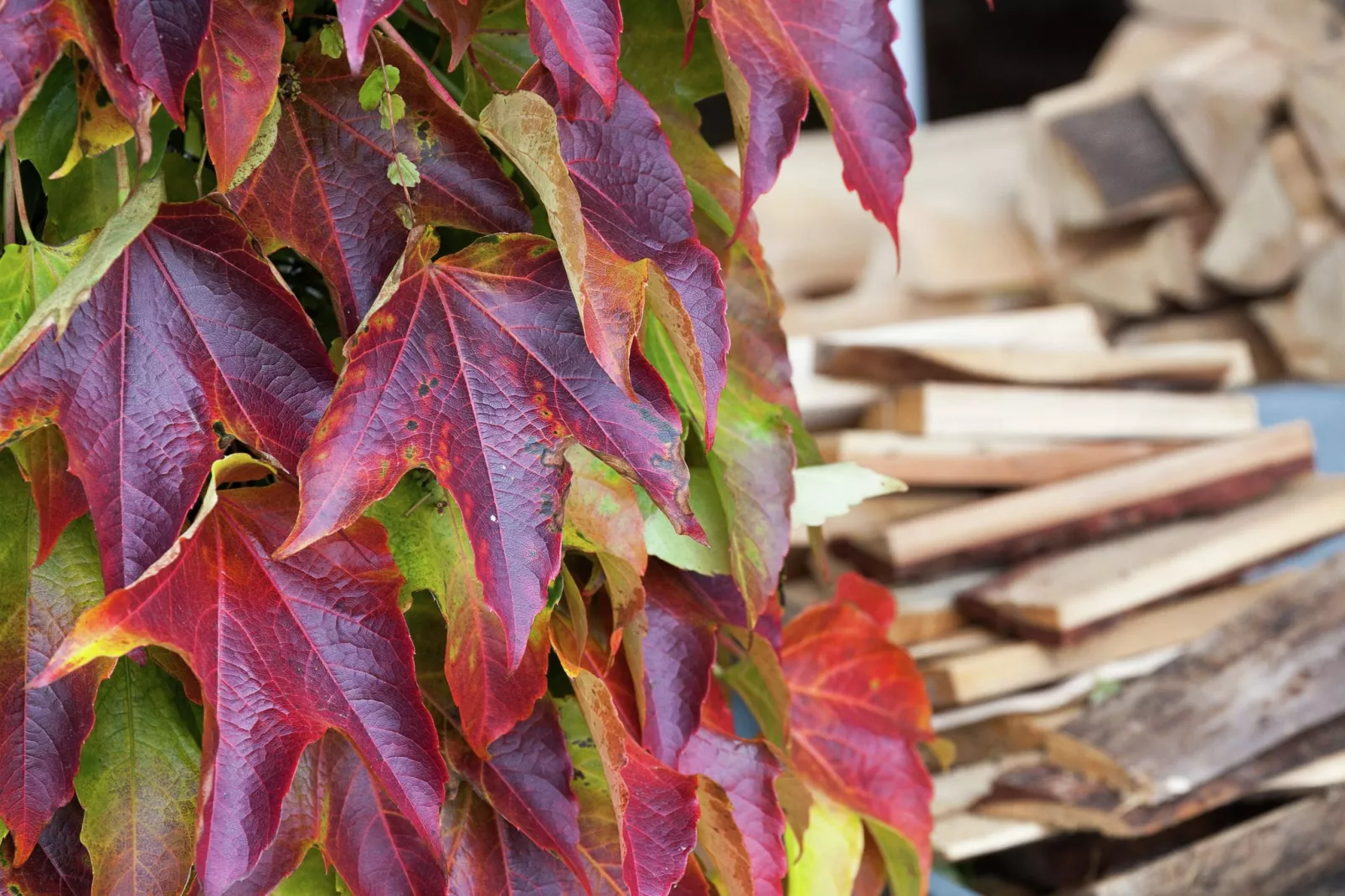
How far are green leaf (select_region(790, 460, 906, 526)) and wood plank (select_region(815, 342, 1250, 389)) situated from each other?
0.87 metres

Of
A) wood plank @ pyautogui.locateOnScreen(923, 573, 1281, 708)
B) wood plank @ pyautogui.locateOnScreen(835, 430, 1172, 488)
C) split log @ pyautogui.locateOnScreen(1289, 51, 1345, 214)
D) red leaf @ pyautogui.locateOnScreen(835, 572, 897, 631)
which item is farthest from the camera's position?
split log @ pyautogui.locateOnScreen(1289, 51, 1345, 214)

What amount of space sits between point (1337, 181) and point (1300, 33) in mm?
520

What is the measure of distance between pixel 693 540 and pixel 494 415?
0.13m

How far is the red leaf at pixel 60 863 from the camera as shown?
1.49 feet

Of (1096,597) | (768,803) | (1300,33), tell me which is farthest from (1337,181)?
(768,803)

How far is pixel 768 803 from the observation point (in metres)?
0.56

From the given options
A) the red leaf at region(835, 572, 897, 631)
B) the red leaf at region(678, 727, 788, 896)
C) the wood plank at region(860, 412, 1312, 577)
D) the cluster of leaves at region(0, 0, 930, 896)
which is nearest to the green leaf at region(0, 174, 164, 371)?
the cluster of leaves at region(0, 0, 930, 896)

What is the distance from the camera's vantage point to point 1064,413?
1563 millimetres

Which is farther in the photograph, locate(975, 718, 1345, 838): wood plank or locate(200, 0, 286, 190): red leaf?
locate(975, 718, 1345, 838): wood plank

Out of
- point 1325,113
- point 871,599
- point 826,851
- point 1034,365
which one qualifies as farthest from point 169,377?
point 1325,113

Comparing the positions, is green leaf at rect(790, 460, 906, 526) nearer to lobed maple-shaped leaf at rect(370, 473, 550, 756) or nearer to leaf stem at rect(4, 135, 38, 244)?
lobed maple-shaped leaf at rect(370, 473, 550, 756)

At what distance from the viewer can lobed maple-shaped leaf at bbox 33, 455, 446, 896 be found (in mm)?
387

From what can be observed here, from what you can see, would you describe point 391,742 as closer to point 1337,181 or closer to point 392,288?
point 392,288

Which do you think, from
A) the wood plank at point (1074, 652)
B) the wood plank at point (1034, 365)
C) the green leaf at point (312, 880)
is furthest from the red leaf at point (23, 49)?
the wood plank at point (1034, 365)
